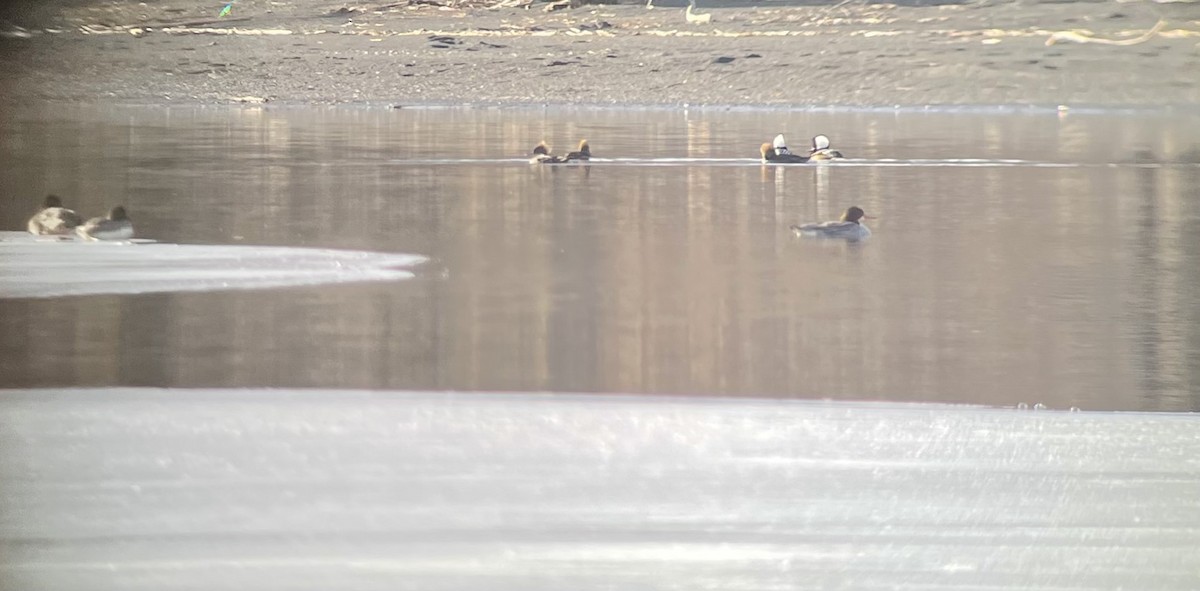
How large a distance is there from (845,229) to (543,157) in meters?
2.61

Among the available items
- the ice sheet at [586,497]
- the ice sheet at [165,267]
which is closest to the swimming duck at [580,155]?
the ice sheet at [165,267]

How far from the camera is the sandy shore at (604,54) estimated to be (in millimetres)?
8148

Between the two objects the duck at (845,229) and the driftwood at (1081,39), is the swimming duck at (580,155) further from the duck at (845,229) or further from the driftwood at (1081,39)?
the driftwood at (1081,39)

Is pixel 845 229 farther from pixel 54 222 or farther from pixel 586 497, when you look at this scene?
pixel 586 497

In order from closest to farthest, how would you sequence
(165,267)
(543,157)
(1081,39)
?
(165,267), (543,157), (1081,39)

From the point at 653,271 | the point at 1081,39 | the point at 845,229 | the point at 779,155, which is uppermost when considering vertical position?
the point at 1081,39

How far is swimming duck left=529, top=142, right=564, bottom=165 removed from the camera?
23.2ft

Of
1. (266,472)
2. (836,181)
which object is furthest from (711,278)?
(836,181)

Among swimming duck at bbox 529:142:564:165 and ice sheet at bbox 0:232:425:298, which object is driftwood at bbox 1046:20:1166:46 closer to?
swimming duck at bbox 529:142:564:165

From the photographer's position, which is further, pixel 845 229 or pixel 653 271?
pixel 845 229

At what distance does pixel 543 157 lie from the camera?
23.3ft

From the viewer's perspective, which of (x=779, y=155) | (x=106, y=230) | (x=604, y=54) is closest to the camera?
(x=106, y=230)

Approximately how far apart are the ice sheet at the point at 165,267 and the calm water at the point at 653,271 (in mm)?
131

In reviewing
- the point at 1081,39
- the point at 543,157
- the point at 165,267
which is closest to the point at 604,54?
the point at 1081,39
